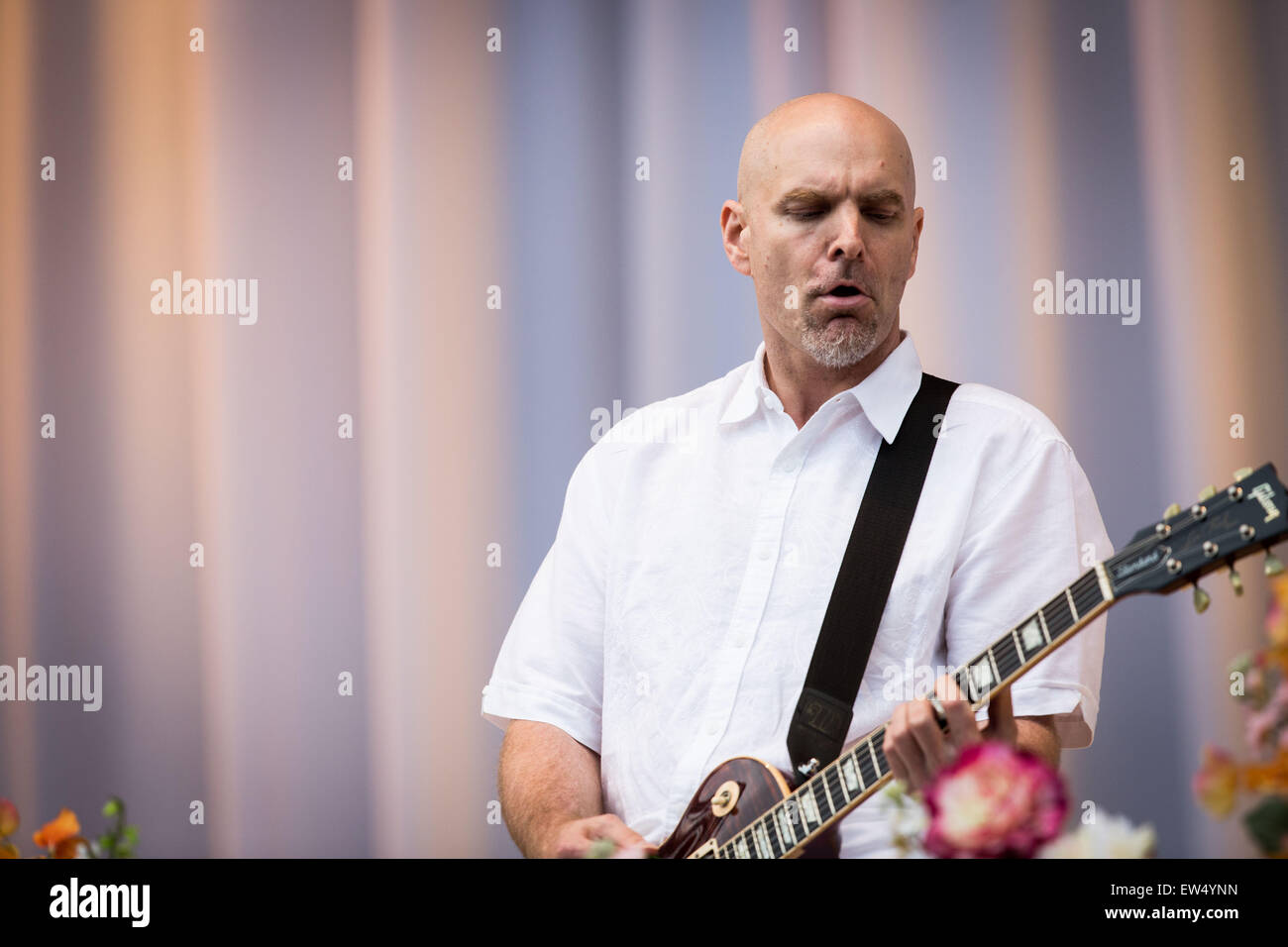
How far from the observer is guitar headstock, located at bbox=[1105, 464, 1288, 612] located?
3.47 feet

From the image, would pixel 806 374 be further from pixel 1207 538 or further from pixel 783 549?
pixel 1207 538

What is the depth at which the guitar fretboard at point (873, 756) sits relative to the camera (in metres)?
1.24

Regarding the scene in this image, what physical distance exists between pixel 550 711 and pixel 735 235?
2.55 feet

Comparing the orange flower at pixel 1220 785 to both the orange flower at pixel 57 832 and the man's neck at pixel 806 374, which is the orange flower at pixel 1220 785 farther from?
the man's neck at pixel 806 374

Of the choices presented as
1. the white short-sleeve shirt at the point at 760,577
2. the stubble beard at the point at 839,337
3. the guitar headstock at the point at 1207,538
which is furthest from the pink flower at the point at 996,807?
the stubble beard at the point at 839,337

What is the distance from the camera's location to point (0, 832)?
1.08 meters

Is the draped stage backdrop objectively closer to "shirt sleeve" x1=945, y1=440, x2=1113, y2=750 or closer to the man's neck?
the man's neck

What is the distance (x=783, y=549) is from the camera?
1.69m

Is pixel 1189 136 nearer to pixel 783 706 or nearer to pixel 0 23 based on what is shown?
pixel 783 706

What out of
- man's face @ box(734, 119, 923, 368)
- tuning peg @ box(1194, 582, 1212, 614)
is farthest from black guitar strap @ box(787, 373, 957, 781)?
tuning peg @ box(1194, 582, 1212, 614)

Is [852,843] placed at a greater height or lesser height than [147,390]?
lesser
